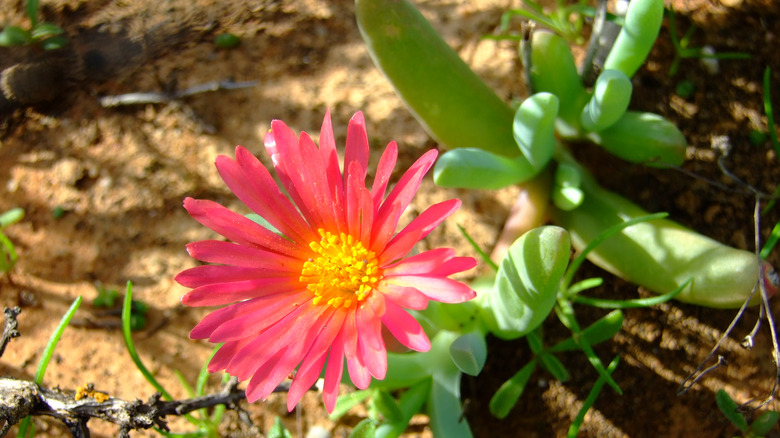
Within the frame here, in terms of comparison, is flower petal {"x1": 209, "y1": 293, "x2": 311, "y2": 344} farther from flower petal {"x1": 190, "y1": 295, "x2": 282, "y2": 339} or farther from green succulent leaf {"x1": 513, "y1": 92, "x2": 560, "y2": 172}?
green succulent leaf {"x1": 513, "y1": 92, "x2": 560, "y2": 172}

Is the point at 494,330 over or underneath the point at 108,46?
underneath

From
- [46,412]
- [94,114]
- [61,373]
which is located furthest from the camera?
[94,114]

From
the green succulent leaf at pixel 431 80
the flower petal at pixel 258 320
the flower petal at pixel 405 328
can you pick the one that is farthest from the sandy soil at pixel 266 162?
the flower petal at pixel 405 328

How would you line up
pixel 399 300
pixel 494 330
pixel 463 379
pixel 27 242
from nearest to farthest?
pixel 399 300 < pixel 494 330 < pixel 463 379 < pixel 27 242

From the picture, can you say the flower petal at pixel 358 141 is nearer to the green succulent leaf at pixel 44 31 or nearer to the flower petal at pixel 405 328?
the flower petal at pixel 405 328

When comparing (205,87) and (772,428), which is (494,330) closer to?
(772,428)

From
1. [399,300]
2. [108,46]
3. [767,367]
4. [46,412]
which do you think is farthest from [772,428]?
[108,46]
